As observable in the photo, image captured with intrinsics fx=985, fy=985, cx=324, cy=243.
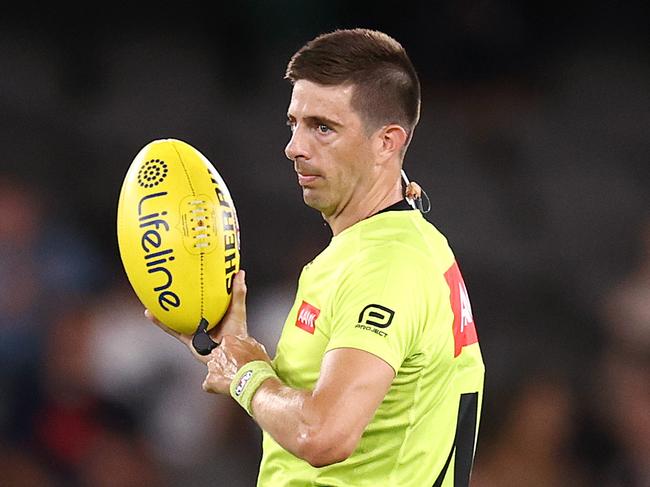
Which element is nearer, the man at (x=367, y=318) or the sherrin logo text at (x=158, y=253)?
the man at (x=367, y=318)

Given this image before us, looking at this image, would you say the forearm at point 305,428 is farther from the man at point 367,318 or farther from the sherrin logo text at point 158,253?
the sherrin logo text at point 158,253

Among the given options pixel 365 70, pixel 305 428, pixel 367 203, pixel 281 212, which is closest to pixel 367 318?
pixel 305 428

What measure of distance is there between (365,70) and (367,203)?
0.94 ft

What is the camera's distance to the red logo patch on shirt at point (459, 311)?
2039 millimetres

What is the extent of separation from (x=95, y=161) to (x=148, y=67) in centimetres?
71

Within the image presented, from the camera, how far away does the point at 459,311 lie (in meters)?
2.06

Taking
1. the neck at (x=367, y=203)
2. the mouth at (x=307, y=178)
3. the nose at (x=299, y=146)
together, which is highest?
the nose at (x=299, y=146)

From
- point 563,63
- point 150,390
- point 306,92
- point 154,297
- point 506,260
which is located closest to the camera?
point 306,92

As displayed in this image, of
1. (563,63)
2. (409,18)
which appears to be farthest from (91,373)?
(563,63)

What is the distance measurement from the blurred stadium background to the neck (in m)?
3.10

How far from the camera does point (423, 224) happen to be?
2.13m

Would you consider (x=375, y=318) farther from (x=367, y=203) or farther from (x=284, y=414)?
(x=367, y=203)

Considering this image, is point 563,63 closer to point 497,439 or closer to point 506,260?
point 506,260

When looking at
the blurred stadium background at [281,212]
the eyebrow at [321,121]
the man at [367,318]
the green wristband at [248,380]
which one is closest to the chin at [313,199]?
the man at [367,318]
